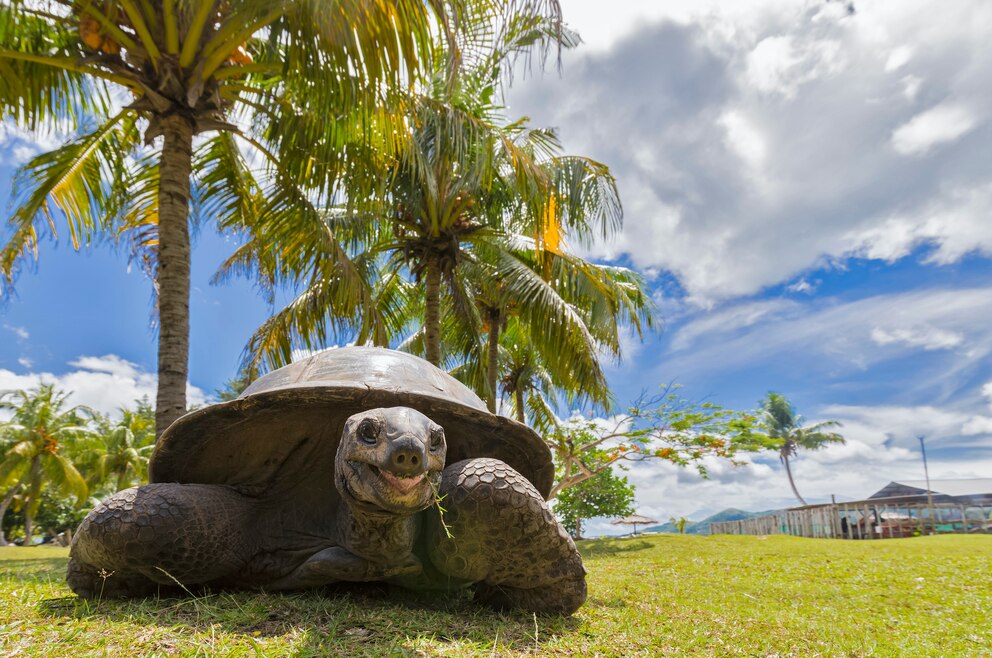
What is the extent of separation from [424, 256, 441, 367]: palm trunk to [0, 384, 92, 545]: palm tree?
2285 cm

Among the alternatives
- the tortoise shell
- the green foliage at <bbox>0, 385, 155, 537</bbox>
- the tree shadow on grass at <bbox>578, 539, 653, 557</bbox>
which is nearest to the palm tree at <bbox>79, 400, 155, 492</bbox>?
the green foliage at <bbox>0, 385, 155, 537</bbox>

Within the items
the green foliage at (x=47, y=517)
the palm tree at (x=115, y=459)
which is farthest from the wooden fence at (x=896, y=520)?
the green foliage at (x=47, y=517)

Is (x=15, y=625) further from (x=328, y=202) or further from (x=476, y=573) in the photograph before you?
(x=328, y=202)

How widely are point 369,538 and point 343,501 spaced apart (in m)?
0.24

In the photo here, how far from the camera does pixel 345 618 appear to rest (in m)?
2.09

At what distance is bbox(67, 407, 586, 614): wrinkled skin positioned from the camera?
1.96 meters

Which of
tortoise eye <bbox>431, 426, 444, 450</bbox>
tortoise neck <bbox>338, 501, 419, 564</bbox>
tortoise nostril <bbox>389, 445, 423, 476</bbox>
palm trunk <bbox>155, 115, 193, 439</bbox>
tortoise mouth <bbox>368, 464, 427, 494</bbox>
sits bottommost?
tortoise neck <bbox>338, 501, 419, 564</bbox>

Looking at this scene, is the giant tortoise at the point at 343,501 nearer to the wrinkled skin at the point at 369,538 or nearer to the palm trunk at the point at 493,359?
the wrinkled skin at the point at 369,538

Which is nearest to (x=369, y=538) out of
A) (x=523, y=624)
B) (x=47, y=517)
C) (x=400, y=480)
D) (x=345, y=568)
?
(x=345, y=568)

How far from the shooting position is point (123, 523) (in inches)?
91.2

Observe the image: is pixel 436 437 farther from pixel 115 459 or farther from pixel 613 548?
pixel 115 459

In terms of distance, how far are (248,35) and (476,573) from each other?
5.12 metres

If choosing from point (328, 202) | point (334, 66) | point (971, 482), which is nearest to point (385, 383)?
point (334, 66)

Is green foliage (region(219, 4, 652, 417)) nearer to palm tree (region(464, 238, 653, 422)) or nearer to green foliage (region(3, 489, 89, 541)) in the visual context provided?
palm tree (region(464, 238, 653, 422))
